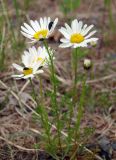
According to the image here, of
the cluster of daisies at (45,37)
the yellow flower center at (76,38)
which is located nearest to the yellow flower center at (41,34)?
the cluster of daisies at (45,37)

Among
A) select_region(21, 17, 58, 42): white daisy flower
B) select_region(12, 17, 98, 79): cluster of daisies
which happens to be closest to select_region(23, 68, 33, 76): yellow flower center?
select_region(12, 17, 98, 79): cluster of daisies

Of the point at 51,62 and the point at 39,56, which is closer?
the point at 51,62

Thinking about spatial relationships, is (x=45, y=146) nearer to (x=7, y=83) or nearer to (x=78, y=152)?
(x=78, y=152)

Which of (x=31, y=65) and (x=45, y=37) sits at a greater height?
(x=45, y=37)

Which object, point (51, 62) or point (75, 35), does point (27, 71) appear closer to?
point (51, 62)

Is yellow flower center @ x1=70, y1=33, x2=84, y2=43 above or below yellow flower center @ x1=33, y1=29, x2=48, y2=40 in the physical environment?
below

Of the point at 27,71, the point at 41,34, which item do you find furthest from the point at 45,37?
the point at 27,71

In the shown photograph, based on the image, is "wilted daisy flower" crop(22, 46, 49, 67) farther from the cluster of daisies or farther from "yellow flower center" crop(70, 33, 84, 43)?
"yellow flower center" crop(70, 33, 84, 43)

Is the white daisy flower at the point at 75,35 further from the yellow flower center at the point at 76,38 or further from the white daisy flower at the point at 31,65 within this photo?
the white daisy flower at the point at 31,65

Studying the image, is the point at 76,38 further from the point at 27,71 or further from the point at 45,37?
the point at 27,71
